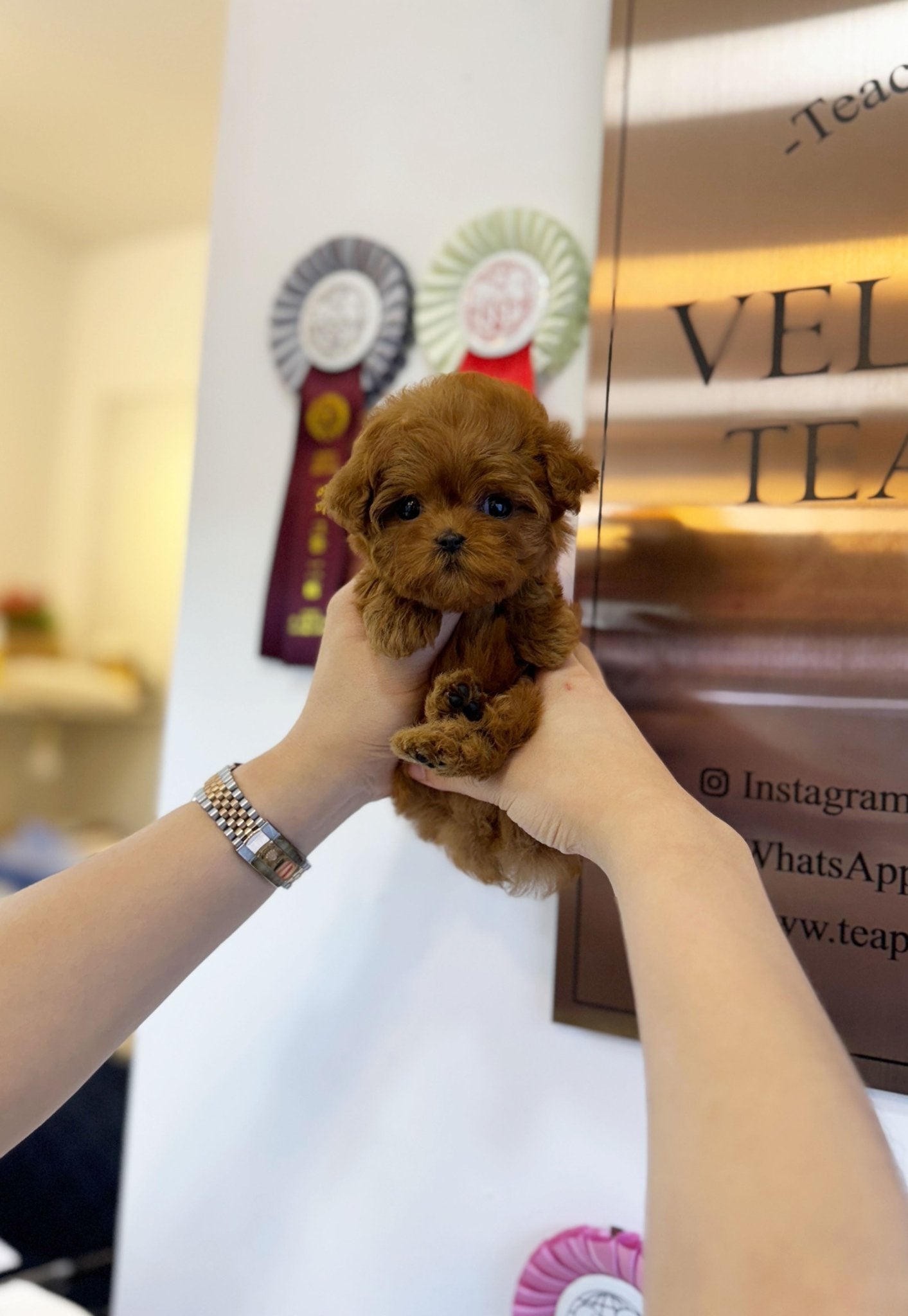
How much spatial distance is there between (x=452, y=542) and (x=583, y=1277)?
0.75 meters

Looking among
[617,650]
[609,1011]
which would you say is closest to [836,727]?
[617,650]

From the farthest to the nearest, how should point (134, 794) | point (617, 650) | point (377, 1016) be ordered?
point (134, 794)
point (377, 1016)
point (617, 650)

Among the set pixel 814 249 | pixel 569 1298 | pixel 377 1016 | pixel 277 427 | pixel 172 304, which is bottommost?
pixel 569 1298

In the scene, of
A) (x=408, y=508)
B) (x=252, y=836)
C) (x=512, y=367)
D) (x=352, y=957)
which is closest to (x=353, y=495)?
(x=408, y=508)

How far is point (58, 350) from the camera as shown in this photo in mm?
2014

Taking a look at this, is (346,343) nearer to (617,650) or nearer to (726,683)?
(617,650)

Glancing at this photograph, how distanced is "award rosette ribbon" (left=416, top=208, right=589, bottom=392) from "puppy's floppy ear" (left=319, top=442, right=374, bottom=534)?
40 cm

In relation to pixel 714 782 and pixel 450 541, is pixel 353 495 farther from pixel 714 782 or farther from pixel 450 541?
pixel 714 782

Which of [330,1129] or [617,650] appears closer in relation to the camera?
[617,650]

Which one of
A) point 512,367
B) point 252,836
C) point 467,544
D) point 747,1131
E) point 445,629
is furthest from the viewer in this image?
point 512,367

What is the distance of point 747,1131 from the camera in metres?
0.40

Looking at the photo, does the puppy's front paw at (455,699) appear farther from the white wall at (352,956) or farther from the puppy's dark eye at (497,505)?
the white wall at (352,956)

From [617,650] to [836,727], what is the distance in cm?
22

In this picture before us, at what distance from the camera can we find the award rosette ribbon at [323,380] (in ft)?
3.51
